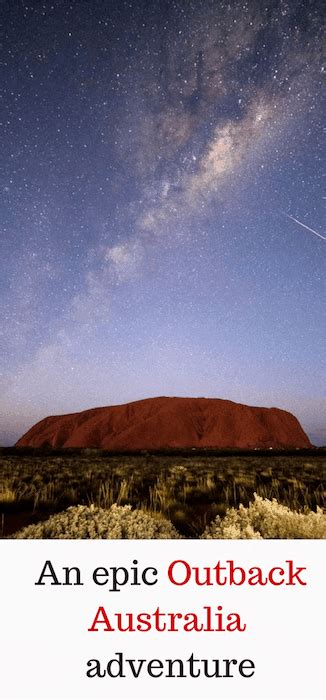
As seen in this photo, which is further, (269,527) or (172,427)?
(172,427)

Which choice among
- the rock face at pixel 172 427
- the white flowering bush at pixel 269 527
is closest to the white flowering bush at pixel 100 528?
the white flowering bush at pixel 269 527

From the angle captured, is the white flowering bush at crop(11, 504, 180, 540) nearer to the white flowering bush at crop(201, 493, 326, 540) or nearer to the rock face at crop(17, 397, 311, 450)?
the white flowering bush at crop(201, 493, 326, 540)

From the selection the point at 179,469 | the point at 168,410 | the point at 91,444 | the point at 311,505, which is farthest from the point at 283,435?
the point at 311,505

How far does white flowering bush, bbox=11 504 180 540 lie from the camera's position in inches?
228

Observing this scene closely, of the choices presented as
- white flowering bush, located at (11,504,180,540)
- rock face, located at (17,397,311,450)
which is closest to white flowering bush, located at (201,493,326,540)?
white flowering bush, located at (11,504,180,540)

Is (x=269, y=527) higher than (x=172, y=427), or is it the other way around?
(x=172, y=427)

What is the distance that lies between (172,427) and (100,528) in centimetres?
9735

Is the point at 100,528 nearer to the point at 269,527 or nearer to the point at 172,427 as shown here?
the point at 269,527

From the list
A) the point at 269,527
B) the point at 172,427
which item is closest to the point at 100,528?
the point at 269,527

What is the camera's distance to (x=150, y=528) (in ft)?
19.8

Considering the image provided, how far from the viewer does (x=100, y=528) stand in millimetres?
5918

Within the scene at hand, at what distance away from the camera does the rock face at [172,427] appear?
327 feet

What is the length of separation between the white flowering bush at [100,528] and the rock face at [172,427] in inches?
3511

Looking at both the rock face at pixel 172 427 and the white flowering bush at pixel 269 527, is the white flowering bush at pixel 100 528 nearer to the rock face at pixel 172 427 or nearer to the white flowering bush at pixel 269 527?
the white flowering bush at pixel 269 527
